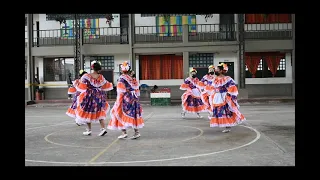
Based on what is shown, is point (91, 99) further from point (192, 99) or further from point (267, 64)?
point (267, 64)

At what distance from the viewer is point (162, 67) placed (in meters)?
24.4

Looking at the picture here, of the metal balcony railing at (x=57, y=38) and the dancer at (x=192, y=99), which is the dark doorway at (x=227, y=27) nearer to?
the metal balcony railing at (x=57, y=38)

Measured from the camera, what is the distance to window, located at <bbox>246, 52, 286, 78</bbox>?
950 inches

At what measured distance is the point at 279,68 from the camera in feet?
80.2

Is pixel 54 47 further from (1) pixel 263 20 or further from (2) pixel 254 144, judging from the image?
(2) pixel 254 144

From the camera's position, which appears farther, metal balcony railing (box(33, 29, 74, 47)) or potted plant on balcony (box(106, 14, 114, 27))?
metal balcony railing (box(33, 29, 74, 47))

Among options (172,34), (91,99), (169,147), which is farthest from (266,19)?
(169,147)

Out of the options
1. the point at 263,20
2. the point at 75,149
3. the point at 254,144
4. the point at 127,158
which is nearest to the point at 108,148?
the point at 75,149

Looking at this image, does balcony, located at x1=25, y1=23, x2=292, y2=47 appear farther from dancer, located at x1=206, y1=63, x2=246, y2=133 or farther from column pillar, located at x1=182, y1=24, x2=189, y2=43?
dancer, located at x1=206, y1=63, x2=246, y2=133

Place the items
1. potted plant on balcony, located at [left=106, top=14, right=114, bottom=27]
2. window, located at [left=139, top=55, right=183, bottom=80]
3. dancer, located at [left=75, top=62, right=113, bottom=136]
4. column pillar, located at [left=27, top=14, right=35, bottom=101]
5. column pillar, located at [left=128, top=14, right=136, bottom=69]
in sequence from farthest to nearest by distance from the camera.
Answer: window, located at [left=139, top=55, right=183, bottom=80]
potted plant on balcony, located at [left=106, top=14, right=114, bottom=27]
column pillar, located at [left=27, top=14, right=35, bottom=101]
column pillar, located at [left=128, top=14, right=136, bottom=69]
dancer, located at [left=75, top=62, right=113, bottom=136]

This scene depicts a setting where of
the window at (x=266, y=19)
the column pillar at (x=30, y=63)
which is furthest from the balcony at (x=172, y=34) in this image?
the column pillar at (x=30, y=63)

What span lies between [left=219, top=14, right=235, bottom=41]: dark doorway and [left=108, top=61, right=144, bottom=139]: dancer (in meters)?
16.1

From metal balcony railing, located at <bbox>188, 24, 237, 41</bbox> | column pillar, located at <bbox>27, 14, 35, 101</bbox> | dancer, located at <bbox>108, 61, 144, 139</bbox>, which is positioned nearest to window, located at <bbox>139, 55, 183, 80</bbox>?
metal balcony railing, located at <bbox>188, 24, 237, 41</bbox>

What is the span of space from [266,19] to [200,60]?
17.5 ft
